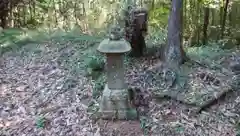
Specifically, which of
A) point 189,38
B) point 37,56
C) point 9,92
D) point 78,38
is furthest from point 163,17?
point 9,92

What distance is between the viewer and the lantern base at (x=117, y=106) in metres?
3.96

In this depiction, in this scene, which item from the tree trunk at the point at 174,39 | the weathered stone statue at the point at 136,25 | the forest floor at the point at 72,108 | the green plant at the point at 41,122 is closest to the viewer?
the forest floor at the point at 72,108

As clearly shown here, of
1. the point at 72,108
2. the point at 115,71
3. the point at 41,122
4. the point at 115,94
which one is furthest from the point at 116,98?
the point at 41,122

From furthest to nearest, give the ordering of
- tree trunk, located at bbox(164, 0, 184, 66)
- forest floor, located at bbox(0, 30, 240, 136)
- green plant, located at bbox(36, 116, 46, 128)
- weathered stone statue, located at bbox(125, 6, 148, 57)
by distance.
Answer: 1. weathered stone statue, located at bbox(125, 6, 148, 57)
2. tree trunk, located at bbox(164, 0, 184, 66)
3. green plant, located at bbox(36, 116, 46, 128)
4. forest floor, located at bbox(0, 30, 240, 136)

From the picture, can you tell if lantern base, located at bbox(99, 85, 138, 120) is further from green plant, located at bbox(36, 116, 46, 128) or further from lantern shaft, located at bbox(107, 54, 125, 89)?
green plant, located at bbox(36, 116, 46, 128)

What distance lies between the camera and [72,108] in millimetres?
4344

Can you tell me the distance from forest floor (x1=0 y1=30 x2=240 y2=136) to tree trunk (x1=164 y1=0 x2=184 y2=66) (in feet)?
1.24

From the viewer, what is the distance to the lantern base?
396 cm

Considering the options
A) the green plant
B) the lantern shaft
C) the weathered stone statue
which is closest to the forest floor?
the green plant

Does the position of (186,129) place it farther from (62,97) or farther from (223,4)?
(223,4)

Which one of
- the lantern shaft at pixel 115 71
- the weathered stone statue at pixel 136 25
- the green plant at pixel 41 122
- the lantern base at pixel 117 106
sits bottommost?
the green plant at pixel 41 122

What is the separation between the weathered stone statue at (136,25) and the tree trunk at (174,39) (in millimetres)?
519

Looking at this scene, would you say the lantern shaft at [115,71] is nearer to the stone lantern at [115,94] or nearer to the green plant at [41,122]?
the stone lantern at [115,94]

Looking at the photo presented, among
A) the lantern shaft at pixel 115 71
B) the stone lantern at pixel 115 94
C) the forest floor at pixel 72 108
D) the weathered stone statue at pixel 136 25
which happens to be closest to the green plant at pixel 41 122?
the forest floor at pixel 72 108
